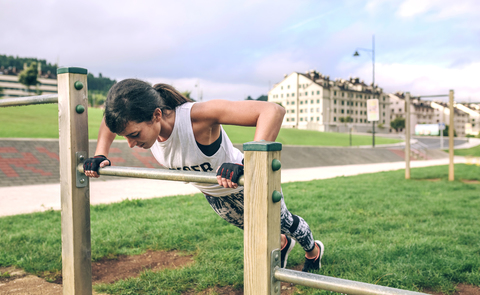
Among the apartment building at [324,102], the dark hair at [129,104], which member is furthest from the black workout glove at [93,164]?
the apartment building at [324,102]

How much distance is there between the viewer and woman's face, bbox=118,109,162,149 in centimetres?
181

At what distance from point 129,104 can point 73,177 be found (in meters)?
0.62

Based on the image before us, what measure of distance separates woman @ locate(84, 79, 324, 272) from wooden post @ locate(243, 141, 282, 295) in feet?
1.08

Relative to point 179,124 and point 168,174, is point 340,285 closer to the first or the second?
point 168,174

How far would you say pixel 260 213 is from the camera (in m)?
1.29

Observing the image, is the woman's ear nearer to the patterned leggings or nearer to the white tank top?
the white tank top

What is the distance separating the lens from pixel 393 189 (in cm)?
776

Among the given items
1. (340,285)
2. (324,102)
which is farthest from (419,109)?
(340,285)

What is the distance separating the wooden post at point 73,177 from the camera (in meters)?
2.03

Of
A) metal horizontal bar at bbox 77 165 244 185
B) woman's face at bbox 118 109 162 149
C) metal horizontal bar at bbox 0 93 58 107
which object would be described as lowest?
metal horizontal bar at bbox 77 165 244 185

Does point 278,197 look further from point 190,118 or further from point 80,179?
point 80,179

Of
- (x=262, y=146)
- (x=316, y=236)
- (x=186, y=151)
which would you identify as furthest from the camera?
(x=316, y=236)

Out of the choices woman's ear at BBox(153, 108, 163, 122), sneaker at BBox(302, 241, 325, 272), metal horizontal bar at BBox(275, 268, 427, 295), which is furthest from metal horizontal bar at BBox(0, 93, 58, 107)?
sneaker at BBox(302, 241, 325, 272)

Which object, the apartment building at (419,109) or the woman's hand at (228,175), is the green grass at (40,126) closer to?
the woman's hand at (228,175)
